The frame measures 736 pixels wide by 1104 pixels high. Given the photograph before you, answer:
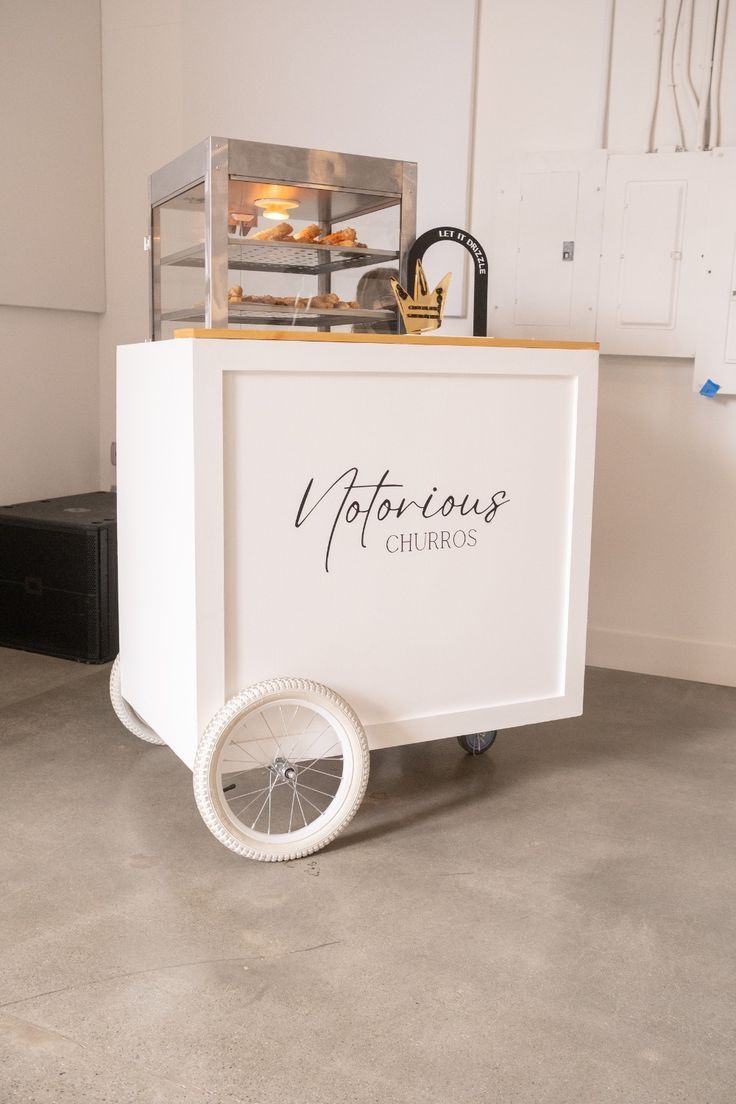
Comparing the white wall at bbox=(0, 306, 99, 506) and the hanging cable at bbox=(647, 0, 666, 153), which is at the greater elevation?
the hanging cable at bbox=(647, 0, 666, 153)

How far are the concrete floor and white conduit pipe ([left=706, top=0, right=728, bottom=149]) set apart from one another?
6.22 ft

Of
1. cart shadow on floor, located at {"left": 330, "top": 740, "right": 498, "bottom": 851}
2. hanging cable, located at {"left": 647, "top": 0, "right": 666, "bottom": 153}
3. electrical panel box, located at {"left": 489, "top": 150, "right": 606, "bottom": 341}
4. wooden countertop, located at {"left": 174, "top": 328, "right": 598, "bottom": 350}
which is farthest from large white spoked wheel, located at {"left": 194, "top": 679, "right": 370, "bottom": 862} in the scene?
hanging cable, located at {"left": 647, "top": 0, "right": 666, "bottom": 153}

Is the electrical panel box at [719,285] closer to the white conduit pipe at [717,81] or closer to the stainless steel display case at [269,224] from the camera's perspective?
the white conduit pipe at [717,81]

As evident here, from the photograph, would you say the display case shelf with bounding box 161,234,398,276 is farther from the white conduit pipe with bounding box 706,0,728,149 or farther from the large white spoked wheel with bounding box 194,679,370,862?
the white conduit pipe with bounding box 706,0,728,149

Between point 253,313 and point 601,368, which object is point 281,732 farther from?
point 601,368

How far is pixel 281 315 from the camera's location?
98.3 inches

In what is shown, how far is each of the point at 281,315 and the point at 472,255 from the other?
0.48m

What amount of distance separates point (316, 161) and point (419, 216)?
1.41 m

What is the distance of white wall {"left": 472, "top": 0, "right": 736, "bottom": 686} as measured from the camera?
3.31 meters

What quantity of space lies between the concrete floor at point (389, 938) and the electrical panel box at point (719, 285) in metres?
1.24

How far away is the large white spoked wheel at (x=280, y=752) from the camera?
2012 mm

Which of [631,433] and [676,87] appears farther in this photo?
[631,433]

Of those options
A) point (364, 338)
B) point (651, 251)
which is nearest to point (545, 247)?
point (651, 251)

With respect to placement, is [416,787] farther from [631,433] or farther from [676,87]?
[676,87]
